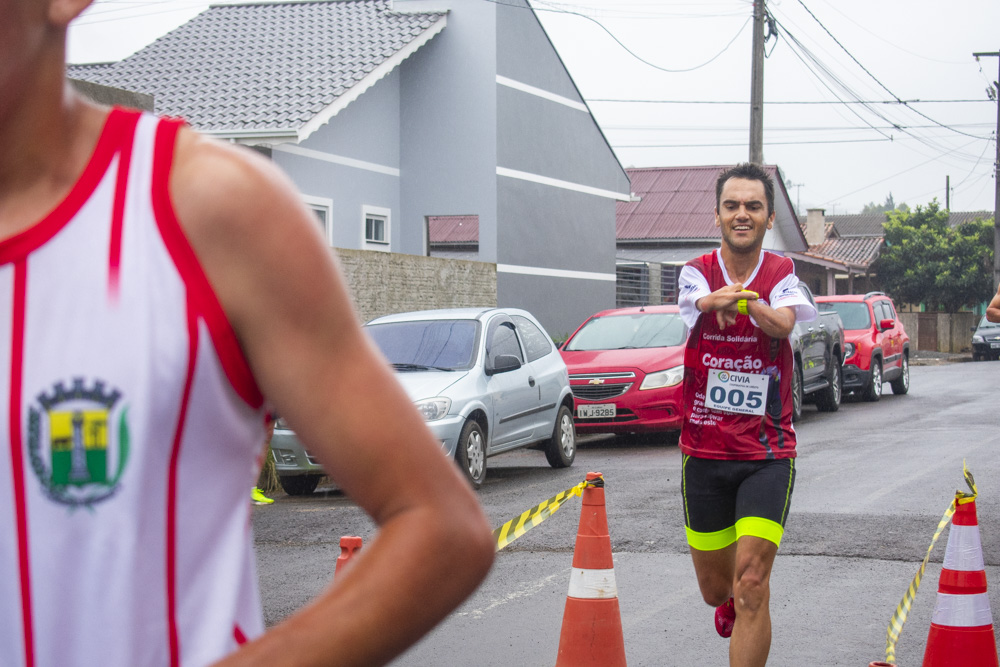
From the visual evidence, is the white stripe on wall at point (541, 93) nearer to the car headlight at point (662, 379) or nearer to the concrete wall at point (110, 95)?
the car headlight at point (662, 379)

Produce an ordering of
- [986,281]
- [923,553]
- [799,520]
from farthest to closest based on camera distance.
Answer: [986,281]
[799,520]
[923,553]

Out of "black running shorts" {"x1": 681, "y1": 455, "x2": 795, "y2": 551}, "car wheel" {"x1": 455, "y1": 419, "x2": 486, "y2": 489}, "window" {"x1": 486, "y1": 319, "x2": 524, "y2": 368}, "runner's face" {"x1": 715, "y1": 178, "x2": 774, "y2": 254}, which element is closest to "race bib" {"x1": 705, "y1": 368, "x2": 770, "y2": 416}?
"black running shorts" {"x1": 681, "y1": 455, "x2": 795, "y2": 551}

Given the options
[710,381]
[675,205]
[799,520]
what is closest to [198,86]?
[799,520]

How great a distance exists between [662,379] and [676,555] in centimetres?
637

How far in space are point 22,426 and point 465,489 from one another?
359 millimetres

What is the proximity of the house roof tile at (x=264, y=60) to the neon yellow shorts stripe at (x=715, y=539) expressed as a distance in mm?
14075

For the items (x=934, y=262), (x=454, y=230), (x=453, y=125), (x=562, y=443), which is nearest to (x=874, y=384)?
(x=453, y=125)

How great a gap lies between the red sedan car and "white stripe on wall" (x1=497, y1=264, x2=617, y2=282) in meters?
8.23

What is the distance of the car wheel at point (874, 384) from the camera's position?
20.2m

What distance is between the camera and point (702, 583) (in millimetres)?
4855

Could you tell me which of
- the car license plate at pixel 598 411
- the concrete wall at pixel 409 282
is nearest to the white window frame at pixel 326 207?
the concrete wall at pixel 409 282

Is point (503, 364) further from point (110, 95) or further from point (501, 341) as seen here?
point (110, 95)

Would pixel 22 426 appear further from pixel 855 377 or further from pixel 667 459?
pixel 855 377

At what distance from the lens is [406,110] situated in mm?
22641
